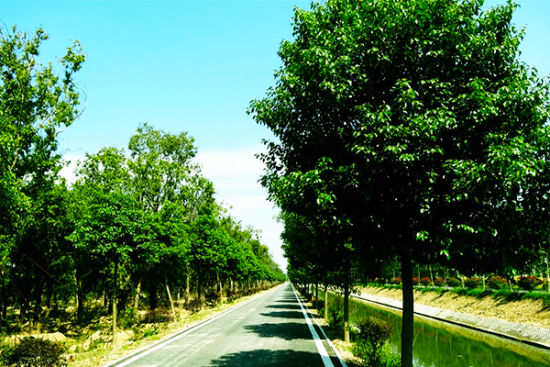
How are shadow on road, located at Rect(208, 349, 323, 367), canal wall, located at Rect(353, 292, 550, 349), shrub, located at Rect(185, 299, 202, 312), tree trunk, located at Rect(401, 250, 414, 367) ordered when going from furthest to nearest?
shrub, located at Rect(185, 299, 202, 312), canal wall, located at Rect(353, 292, 550, 349), shadow on road, located at Rect(208, 349, 323, 367), tree trunk, located at Rect(401, 250, 414, 367)

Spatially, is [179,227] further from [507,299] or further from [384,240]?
[507,299]

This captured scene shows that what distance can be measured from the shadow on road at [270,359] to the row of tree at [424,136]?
4.35 m

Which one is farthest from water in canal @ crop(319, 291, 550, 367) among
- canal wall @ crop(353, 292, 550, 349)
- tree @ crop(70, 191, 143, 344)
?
tree @ crop(70, 191, 143, 344)

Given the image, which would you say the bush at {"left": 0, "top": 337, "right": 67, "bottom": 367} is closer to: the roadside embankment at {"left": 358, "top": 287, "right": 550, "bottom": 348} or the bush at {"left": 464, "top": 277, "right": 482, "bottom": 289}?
the roadside embankment at {"left": 358, "top": 287, "right": 550, "bottom": 348}

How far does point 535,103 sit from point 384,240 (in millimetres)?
3236

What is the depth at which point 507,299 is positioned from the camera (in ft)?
86.8

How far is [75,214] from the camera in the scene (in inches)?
1010

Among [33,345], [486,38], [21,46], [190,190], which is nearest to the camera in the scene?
[486,38]

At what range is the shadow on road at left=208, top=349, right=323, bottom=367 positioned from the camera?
1023cm

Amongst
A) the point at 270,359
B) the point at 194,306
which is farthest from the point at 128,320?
the point at 270,359

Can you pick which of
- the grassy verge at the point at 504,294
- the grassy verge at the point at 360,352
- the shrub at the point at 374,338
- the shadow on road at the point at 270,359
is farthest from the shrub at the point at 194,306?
the grassy verge at the point at 504,294

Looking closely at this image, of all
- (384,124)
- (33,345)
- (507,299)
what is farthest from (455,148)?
(507,299)

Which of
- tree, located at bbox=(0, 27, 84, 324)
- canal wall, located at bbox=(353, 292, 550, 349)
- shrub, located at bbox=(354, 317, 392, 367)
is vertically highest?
tree, located at bbox=(0, 27, 84, 324)

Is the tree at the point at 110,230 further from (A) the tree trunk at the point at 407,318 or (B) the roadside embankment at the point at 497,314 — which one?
(B) the roadside embankment at the point at 497,314
